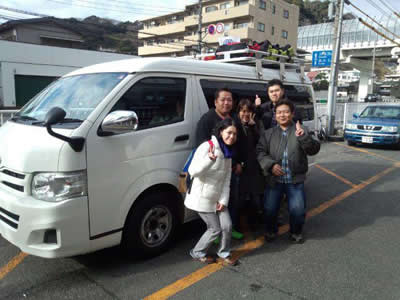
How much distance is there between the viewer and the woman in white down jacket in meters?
2.96

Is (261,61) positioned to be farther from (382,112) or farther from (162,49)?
(162,49)

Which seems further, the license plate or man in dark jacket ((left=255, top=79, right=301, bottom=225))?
the license plate

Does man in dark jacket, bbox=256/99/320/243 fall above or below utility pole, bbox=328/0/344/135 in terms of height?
below

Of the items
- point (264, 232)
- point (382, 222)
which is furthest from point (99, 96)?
point (382, 222)

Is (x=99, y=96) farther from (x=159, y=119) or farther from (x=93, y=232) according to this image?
(x=93, y=232)

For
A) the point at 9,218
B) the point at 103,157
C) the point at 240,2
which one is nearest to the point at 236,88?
the point at 103,157

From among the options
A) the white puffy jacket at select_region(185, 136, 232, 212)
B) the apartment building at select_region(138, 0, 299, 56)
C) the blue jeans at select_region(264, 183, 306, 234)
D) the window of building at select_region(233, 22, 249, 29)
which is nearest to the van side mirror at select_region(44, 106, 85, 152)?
the white puffy jacket at select_region(185, 136, 232, 212)

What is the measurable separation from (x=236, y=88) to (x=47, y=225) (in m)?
2.78

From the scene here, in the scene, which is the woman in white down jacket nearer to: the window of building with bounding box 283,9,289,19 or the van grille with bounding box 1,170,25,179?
the van grille with bounding box 1,170,25,179

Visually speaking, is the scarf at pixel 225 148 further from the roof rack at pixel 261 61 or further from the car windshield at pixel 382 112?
the car windshield at pixel 382 112

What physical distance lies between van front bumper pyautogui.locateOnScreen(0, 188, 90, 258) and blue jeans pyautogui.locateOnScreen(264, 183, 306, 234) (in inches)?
79.8

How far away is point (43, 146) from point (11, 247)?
1643 millimetres

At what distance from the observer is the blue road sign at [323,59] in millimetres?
14492

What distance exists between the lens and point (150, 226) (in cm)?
328
